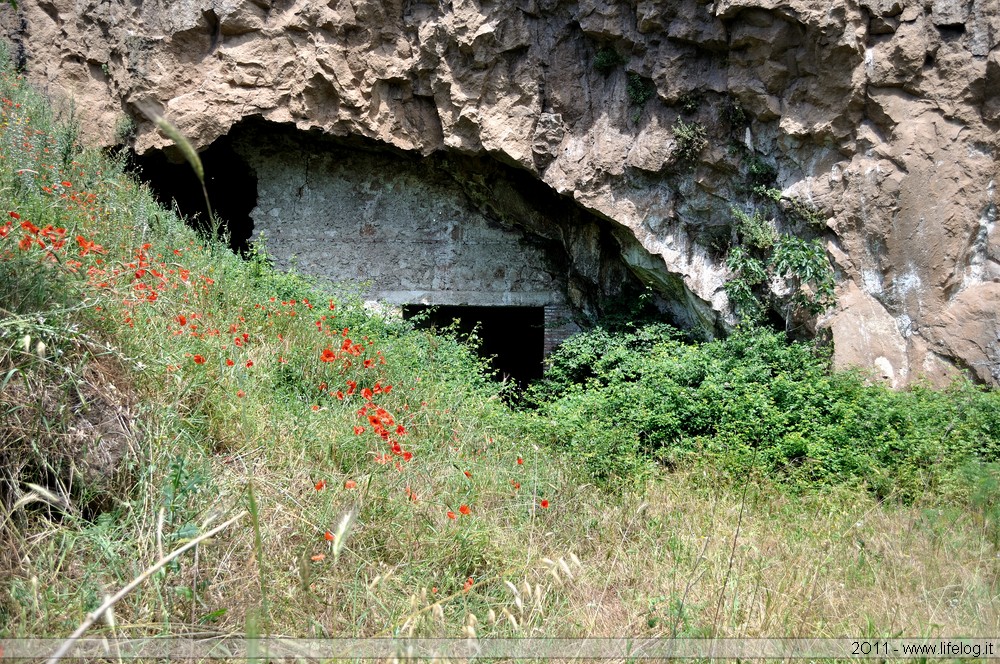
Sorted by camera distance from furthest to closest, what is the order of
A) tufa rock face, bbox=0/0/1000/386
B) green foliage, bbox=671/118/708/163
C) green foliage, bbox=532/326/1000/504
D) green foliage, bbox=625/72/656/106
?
green foliage, bbox=625/72/656/106 < green foliage, bbox=671/118/708/163 < tufa rock face, bbox=0/0/1000/386 < green foliage, bbox=532/326/1000/504

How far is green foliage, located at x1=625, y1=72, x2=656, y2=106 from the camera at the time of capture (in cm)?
682

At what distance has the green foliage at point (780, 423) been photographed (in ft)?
14.9

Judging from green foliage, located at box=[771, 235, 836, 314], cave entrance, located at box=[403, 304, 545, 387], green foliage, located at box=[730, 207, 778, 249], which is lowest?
cave entrance, located at box=[403, 304, 545, 387]

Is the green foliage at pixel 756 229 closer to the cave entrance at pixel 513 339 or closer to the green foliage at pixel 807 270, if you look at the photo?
the green foliage at pixel 807 270

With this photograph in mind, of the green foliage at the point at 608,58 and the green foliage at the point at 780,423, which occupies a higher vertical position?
the green foliage at the point at 608,58

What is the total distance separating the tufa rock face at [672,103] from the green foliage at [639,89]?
24mm

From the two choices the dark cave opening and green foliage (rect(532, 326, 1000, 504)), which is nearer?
green foliage (rect(532, 326, 1000, 504))

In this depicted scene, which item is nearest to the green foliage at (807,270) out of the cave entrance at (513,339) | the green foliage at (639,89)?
the green foliage at (639,89)

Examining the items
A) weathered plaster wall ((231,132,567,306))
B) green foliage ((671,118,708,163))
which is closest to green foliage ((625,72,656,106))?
green foliage ((671,118,708,163))

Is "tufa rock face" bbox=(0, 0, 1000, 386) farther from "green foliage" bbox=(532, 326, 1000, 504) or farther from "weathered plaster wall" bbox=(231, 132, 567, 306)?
"weathered plaster wall" bbox=(231, 132, 567, 306)

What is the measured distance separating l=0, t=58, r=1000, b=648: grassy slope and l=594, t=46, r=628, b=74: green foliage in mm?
4148

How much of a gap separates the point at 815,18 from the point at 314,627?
5837mm

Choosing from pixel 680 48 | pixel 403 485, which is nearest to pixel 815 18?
pixel 680 48

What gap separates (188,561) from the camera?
8.64ft
